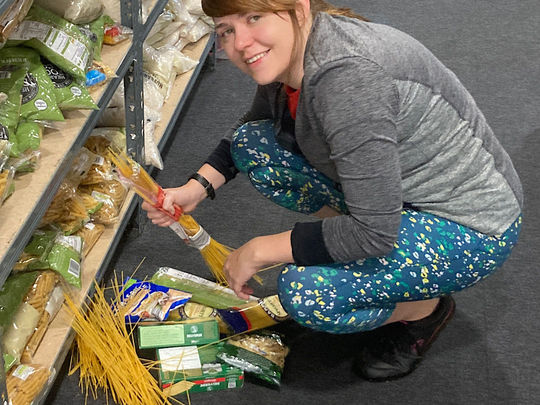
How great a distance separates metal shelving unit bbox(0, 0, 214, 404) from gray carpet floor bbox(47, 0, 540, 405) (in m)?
0.15

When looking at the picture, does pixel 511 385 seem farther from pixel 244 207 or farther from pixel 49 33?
pixel 49 33

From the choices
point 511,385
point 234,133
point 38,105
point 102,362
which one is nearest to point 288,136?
point 234,133

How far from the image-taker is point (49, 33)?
69.3 inches

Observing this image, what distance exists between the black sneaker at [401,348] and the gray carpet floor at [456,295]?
3cm

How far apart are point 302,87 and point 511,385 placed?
1007mm

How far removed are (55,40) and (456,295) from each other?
4.14ft

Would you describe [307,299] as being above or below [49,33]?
below

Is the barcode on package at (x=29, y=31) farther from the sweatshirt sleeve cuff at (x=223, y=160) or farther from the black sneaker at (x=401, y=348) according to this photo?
the black sneaker at (x=401, y=348)

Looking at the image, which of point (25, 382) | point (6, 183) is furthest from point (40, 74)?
point (25, 382)

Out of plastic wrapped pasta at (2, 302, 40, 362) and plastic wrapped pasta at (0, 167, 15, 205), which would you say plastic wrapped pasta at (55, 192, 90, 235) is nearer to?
plastic wrapped pasta at (2, 302, 40, 362)

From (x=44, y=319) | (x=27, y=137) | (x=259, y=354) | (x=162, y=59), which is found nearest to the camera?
(x=27, y=137)

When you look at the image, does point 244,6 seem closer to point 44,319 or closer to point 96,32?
point 96,32

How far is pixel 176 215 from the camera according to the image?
1.86 m

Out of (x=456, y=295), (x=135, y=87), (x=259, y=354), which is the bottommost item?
(x=456, y=295)
